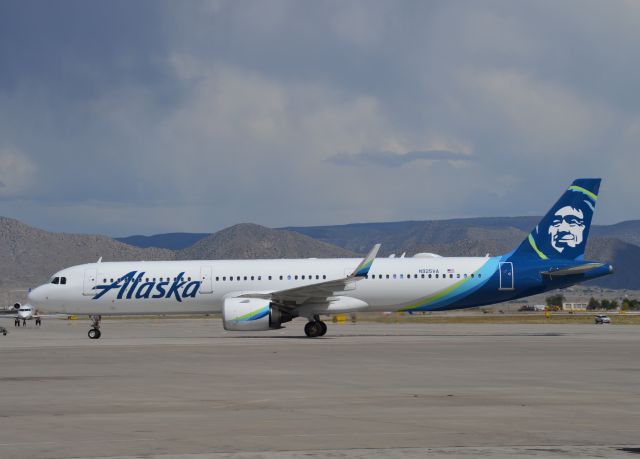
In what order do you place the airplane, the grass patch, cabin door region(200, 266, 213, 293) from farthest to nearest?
1. the grass patch
2. cabin door region(200, 266, 213, 293)
3. the airplane

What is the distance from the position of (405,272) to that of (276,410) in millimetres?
28254

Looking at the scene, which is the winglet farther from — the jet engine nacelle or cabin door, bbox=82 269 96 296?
cabin door, bbox=82 269 96 296

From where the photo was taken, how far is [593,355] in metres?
29.0

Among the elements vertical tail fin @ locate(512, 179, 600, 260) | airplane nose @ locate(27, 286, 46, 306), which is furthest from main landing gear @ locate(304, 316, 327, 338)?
airplane nose @ locate(27, 286, 46, 306)

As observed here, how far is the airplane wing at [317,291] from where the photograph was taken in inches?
1599

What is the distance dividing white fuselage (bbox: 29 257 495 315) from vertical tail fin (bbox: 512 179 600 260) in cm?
276

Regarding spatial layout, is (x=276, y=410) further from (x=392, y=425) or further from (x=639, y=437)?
(x=639, y=437)

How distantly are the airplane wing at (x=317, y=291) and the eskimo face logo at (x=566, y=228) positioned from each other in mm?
8846

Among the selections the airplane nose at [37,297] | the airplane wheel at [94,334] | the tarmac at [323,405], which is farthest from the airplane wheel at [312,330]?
the airplane nose at [37,297]

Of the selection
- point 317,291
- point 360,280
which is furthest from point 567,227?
point 317,291

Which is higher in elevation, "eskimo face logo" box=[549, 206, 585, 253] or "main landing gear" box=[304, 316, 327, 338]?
"eskimo face logo" box=[549, 206, 585, 253]

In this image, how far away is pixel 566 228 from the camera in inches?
1761

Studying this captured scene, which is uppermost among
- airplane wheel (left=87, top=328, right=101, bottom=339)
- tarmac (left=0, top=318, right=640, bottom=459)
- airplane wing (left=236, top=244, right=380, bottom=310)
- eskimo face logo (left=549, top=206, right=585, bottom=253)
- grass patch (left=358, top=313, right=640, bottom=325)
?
eskimo face logo (left=549, top=206, right=585, bottom=253)

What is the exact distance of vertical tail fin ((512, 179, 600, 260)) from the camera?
44.6 meters
